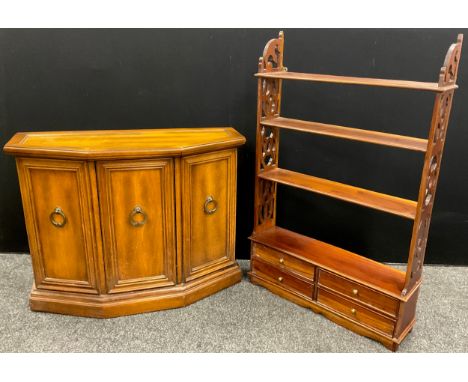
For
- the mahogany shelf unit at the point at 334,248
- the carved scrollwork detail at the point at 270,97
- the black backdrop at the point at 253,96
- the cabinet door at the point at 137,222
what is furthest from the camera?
the black backdrop at the point at 253,96

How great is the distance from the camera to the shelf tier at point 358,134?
217 cm

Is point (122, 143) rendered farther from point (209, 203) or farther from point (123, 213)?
point (209, 203)

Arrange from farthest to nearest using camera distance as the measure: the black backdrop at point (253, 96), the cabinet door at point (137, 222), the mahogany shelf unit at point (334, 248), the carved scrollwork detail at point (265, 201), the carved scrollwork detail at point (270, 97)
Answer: the carved scrollwork detail at point (265, 201), the black backdrop at point (253, 96), the carved scrollwork detail at point (270, 97), the cabinet door at point (137, 222), the mahogany shelf unit at point (334, 248)

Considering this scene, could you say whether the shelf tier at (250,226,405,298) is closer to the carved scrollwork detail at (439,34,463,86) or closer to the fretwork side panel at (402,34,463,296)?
the fretwork side panel at (402,34,463,296)

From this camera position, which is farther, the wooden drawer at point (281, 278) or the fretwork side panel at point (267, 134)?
the wooden drawer at point (281, 278)

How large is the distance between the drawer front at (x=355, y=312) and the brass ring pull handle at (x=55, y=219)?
4.98 ft

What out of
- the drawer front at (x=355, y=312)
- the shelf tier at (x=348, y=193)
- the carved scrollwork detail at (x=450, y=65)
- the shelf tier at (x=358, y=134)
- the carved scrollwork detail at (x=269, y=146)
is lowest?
the drawer front at (x=355, y=312)

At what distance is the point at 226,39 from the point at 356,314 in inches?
72.0

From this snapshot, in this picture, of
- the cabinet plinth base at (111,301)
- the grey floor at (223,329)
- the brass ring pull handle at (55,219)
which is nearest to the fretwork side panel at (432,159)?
the grey floor at (223,329)

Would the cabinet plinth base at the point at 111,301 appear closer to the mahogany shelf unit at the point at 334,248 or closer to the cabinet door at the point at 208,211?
the cabinet door at the point at 208,211

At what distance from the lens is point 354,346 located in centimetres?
241

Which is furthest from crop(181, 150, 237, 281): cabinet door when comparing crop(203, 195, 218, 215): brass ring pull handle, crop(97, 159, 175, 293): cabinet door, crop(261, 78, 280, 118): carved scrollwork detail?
crop(261, 78, 280, 118): carved scrollwork detail

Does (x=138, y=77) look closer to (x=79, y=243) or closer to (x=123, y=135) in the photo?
(x=123, y=135)

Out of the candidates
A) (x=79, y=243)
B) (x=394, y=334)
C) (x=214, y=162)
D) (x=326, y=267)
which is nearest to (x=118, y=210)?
(x=79, y=243)
